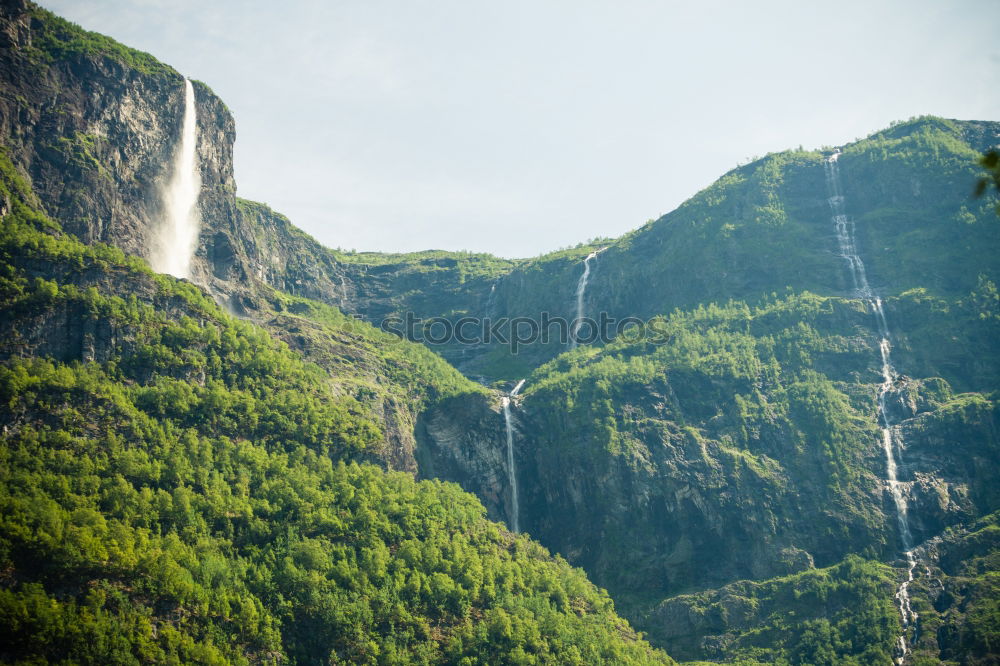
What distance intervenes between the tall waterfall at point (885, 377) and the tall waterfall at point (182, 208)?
105m

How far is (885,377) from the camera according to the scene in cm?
12850

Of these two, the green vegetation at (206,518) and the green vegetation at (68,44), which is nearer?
the green vegetation at (206,518)

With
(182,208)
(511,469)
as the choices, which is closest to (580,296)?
(511,469)

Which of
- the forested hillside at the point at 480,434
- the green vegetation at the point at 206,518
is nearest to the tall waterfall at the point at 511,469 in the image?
the forested hillside at the point at 480,434

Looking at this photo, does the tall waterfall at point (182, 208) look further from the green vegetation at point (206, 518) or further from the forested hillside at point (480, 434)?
the green vegetation at point (206, 518)

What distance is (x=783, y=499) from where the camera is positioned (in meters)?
116

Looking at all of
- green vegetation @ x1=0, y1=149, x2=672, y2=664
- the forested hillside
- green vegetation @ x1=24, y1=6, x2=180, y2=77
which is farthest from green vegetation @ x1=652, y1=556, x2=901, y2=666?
green vegetation @ x1=24, y1=6, x2=180, y2=77

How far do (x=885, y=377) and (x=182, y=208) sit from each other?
363ft

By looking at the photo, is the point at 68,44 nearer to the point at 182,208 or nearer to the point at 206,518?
the point at 182,208

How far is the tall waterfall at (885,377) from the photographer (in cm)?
9831

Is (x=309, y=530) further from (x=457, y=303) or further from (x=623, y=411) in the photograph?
(x=457, y=303)

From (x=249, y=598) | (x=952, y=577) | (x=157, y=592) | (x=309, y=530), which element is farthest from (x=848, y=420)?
(x=157, y=592)

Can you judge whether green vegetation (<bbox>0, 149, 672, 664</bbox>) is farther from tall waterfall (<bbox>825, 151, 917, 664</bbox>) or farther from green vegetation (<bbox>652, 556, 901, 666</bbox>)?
tall waterfall (<bbox>825, 151, 917, 664</bbox>)

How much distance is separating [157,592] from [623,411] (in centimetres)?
7430
